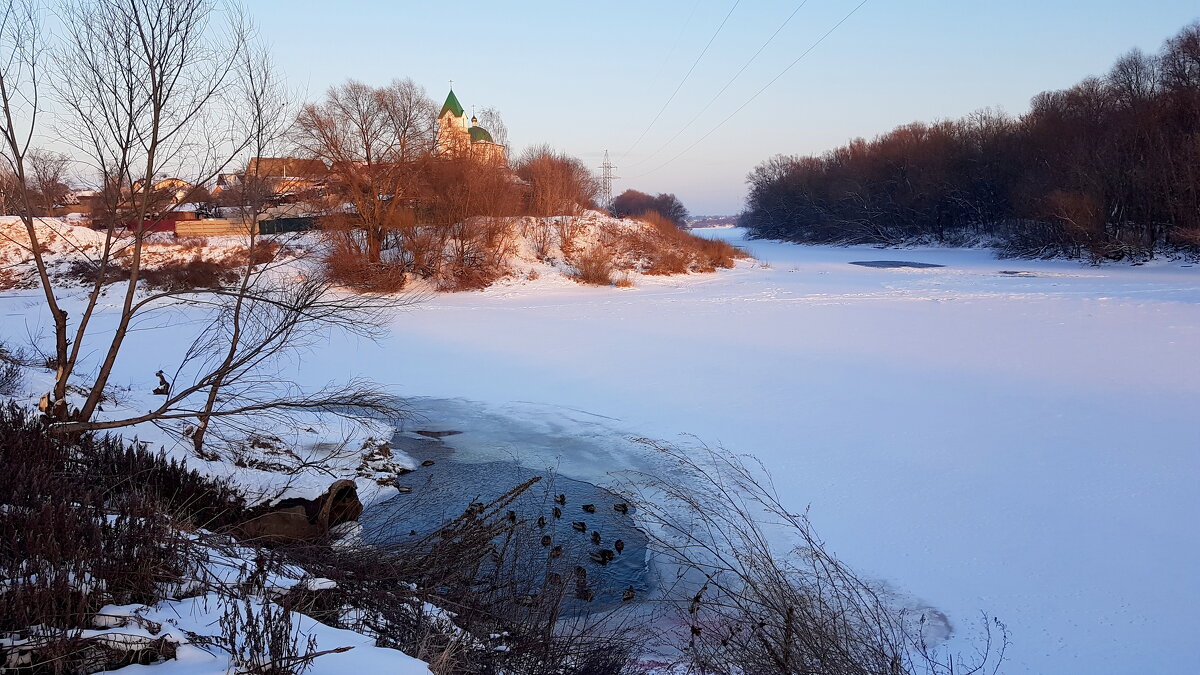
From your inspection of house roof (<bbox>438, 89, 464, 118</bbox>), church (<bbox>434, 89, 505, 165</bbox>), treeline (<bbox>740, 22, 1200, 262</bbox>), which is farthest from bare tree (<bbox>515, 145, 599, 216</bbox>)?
treeline (<bbox>740, 22, 1200, 262</bbox>)

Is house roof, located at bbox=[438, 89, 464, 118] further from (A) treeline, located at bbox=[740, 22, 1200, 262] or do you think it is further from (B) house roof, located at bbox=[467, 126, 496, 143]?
(A) treeline, located at bbox=[740, 22, 1200, 262]

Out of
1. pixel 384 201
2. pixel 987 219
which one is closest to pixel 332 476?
pixel 384 201

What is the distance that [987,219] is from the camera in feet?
186

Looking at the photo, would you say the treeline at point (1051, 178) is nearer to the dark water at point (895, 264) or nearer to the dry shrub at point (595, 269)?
the dark water at point (895, 264)

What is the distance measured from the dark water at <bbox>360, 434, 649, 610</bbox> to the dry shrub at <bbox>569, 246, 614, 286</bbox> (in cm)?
2400

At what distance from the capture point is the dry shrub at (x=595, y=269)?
34.3 metres

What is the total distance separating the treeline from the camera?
123ft

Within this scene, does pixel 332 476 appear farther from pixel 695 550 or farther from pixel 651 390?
pixel 651 390

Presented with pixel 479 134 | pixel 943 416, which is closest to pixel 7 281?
pixel 479 134

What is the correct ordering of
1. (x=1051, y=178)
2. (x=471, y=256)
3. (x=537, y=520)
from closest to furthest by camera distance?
(x=537, y=520) < (x=471, y=256) < (x=1051, y=178)

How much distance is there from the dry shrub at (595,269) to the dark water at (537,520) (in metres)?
24.0

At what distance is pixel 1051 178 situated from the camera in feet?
145

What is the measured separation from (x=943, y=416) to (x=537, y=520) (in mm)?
6235

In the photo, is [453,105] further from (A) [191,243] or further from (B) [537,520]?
(B) [537,520]
